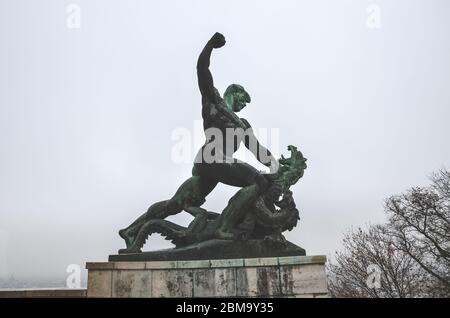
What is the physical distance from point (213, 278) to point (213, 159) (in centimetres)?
194

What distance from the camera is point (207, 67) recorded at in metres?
5.91

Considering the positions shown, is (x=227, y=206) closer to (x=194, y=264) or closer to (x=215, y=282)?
(x=194, y=264)

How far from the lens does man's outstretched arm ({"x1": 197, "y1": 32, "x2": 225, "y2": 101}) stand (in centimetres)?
572

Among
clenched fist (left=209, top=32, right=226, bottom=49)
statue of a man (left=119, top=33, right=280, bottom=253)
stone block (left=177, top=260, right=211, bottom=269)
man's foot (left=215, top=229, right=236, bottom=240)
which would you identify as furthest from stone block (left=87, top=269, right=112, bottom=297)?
clenched fist (left=209, top=32, right=226, bottom=49)

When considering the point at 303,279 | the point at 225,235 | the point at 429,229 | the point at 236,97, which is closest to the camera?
the point at 303,279

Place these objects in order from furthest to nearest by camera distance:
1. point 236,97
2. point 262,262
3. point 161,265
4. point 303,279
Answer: point 236,97
point 161,265
point 262,262
point 303,279

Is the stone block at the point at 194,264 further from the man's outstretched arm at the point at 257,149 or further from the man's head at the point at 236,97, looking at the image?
the man's head at the point at 236,97

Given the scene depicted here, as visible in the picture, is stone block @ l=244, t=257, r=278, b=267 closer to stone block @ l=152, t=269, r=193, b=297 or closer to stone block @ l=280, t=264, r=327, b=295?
stone block @ l=280, t=264, r=327, b=295

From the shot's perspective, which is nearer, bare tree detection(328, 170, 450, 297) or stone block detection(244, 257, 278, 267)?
stone block detection(244, 257, 278, 267)

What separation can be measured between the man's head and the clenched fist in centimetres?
104

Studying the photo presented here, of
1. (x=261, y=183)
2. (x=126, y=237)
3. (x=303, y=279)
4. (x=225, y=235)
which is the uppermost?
(x=261, y=183)

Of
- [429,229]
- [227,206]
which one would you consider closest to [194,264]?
[227,206]

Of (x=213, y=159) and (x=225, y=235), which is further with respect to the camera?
(x=213, y=159)
